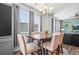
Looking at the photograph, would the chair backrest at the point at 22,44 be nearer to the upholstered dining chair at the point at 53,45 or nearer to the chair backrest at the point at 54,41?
the upholstered dining chair at the point at 53,45

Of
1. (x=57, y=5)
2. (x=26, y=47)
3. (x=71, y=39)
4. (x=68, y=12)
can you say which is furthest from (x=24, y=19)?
(x=71, y=39)

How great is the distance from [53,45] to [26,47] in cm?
54

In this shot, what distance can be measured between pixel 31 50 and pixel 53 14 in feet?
2.77

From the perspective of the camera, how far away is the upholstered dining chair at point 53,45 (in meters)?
2.09

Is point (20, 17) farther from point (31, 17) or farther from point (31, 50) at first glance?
point (31, 50)

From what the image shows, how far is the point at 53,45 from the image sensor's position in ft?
7.00

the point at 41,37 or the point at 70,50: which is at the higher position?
the point at 41,37

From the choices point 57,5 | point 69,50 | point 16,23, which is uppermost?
point 57,5

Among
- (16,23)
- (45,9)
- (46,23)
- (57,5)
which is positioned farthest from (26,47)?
(57,5)

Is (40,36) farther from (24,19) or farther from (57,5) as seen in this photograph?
(57,5)

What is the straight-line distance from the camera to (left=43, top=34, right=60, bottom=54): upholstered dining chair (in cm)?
209

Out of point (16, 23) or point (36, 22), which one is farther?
point (36, 22)

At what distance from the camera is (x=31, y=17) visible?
2094mm
